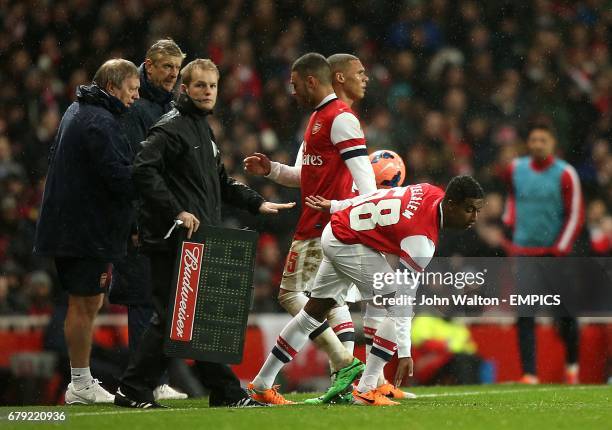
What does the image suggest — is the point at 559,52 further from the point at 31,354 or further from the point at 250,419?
the point at 250,419

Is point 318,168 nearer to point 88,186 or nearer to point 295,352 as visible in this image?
point 295,352

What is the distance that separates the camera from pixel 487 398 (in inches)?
280

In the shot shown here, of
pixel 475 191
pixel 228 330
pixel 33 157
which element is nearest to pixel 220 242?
pixel 228 330

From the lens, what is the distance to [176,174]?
5.98 meters

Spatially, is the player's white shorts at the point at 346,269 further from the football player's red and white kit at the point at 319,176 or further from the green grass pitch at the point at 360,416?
the green grass pitch at the point at 360,416

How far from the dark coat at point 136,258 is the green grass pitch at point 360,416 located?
2.17ft

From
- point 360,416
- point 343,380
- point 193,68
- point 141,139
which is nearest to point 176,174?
point 193,68

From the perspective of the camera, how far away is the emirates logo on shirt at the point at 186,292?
5.76 meters

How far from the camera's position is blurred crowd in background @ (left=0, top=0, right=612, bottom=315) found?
36.1 ft

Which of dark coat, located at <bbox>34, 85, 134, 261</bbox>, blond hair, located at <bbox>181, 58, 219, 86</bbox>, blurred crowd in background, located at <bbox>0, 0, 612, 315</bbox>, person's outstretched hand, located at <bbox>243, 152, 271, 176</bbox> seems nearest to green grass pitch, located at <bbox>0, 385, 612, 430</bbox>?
dark coat, located at <bbox>34, 85, 134, 261</bbox>

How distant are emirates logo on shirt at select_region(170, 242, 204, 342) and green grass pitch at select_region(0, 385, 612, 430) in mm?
392

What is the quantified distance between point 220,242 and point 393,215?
3.00 feet

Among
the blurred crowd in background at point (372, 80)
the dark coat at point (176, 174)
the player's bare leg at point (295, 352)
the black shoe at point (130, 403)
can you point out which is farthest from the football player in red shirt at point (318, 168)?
the blurred crowd in background at point (372, 80)

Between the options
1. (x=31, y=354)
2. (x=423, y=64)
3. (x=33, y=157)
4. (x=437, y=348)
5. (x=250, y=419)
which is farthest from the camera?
(x=423, y=64)
